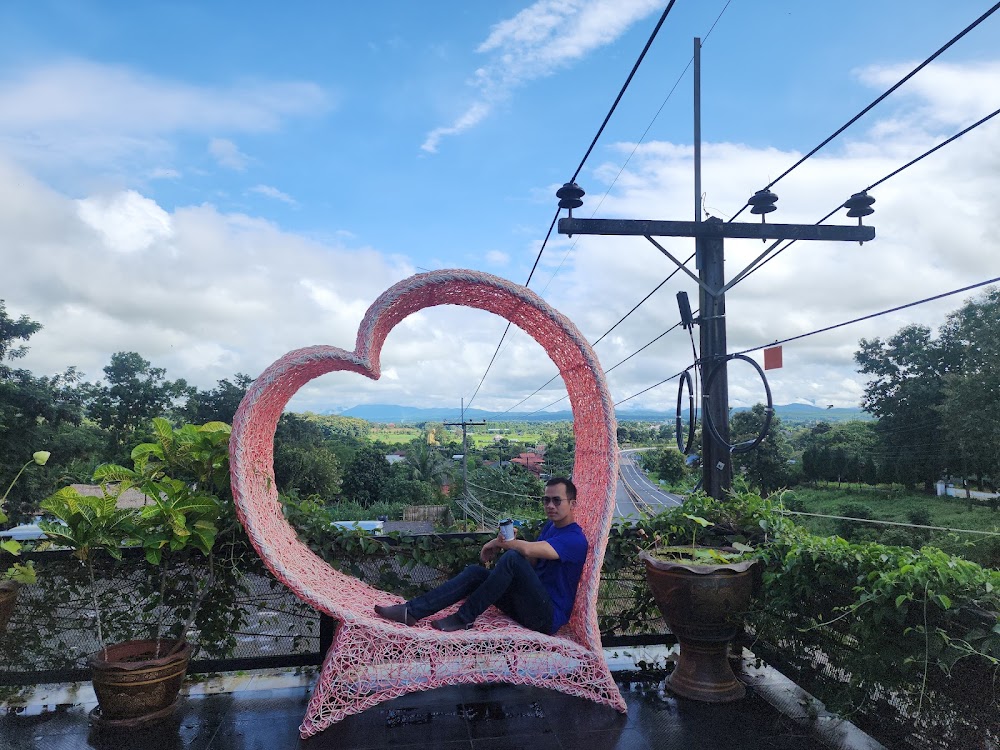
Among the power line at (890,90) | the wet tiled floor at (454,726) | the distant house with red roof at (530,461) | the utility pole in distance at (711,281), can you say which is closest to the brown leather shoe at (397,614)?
the wet tiled floor at (454,726)

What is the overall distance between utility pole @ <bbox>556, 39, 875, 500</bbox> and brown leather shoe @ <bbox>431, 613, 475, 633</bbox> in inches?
73.8

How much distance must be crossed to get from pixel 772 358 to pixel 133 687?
3901 mm

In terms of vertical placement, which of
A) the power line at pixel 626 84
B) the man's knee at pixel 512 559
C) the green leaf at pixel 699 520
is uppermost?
the power line at pixel 626 84

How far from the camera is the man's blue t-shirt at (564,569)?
114 inches

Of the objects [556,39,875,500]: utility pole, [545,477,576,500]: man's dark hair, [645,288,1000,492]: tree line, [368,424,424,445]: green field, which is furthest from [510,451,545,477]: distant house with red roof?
[545,477,576,500]: man's dark hair

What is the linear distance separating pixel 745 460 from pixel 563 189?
1404 inches

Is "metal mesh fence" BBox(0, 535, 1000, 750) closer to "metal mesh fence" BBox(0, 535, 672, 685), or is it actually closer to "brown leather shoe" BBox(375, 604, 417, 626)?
"metal mesh fence" BBox(0, 535, 672, 685)

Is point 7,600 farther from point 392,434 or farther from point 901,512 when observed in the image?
point 392,434

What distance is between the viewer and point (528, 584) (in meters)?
2.79

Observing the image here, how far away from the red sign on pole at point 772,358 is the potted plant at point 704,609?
170 centimetres

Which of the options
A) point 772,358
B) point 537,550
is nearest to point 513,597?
point 537,550

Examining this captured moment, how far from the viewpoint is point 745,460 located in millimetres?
37469

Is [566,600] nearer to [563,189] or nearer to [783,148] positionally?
[563,189]

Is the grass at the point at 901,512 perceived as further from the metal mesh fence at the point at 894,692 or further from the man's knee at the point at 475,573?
the man's knee at the point at 475,573
